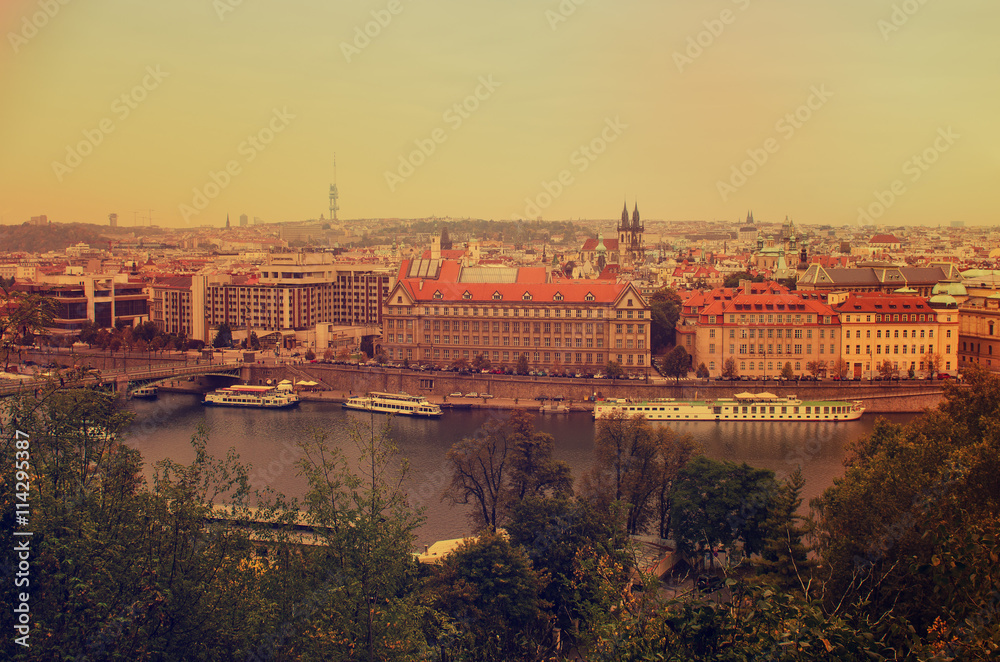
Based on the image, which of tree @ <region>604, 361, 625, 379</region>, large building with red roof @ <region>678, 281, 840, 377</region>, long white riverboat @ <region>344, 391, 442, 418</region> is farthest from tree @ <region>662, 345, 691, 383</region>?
long white riverboat @ <region>344, 391, 442, 418</region>

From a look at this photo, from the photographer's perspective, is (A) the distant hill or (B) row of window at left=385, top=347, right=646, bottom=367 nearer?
(B) row of window at left=385, top=347, right=646, bottom=367

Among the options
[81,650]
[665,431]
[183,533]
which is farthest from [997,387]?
[81,650]

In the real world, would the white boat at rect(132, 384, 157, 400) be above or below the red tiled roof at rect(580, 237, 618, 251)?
below

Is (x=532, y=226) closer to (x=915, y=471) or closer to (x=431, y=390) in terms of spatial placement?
(x=431, y=390)

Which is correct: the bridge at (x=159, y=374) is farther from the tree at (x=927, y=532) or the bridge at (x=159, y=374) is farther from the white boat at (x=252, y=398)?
the tree at (x=927, y=532)

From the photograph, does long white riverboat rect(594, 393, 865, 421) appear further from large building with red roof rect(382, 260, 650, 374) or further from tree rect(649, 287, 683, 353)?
tree rect(649, 287, 683, 353)

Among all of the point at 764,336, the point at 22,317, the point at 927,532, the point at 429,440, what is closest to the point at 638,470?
the point at 429,440

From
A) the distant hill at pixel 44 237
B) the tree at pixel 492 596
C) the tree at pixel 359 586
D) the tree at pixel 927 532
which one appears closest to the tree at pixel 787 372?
the tree at pixel 927 532
